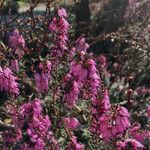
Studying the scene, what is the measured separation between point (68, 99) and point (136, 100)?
4421 millimetres

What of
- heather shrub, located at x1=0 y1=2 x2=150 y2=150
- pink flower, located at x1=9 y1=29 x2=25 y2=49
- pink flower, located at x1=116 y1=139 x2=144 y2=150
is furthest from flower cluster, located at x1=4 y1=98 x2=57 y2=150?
pink flower, located at x1=9 y1=29 x2=25 y2=49

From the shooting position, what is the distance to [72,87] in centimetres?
584

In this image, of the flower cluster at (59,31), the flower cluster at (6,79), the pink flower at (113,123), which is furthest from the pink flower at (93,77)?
the flower cluster at (59,31)

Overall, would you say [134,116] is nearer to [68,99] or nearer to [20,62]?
[20,62]

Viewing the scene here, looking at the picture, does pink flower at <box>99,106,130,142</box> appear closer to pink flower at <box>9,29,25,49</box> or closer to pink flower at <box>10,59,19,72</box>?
pink flower at <box>10,59,19,72</box>

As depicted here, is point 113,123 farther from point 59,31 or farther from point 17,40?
point 17,40

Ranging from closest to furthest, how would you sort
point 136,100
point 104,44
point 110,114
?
1. point 110,114
2. point 136,100
3. point 104,44

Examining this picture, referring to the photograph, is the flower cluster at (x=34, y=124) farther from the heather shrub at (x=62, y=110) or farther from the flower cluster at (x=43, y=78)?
the flower cluster at (x=43, y=78)

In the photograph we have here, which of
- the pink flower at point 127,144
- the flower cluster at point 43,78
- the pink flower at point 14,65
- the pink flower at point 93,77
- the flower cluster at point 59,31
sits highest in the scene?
the flower cluster at point 59,31

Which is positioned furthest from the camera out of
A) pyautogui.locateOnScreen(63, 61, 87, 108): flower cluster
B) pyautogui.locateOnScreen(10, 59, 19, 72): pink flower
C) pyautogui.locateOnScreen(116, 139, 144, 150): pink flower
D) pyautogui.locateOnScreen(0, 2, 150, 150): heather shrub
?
pyautogui.locateOnScreen(10, 59, 19, 72): pink flower

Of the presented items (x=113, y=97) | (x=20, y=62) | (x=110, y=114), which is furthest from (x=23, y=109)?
(x=113, y=97)

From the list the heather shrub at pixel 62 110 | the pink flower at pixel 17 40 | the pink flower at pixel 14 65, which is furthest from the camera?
the pink flower at pixel 17 40

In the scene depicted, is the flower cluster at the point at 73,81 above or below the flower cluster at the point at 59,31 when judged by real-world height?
below

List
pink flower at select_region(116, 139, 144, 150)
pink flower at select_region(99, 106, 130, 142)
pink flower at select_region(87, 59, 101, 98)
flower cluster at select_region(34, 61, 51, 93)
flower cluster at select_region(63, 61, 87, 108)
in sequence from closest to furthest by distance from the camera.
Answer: pink flower at select_region(116, 139, 144, 150) → pink flower at select_region(99, 106, 130, 142) → pink flower at select_region(87, 59, 101, 98) → flower cluster at select_region(63, 61, 87, 108) → flower cluster at select_region(34, 61, 51, 93)
